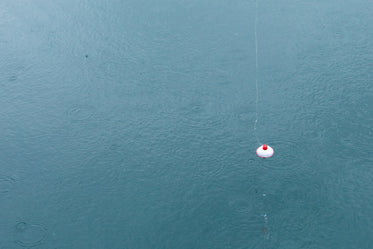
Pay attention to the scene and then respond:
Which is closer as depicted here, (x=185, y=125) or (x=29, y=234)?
(x=29, y=234)

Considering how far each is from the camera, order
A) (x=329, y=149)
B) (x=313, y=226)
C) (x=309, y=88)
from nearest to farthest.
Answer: (x=313, y=226) → (x=329, y=149) → (x=309, y=88)

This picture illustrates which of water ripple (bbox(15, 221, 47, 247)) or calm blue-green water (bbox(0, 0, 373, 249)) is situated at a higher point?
calm blue-green water (bbox(0, 0, 373, 249))

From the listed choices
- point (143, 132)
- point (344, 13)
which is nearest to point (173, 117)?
point (143, 132)

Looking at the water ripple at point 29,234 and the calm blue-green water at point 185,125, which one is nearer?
the water ripple at point 29,234

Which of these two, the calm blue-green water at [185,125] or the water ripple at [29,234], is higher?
the calm blue-green water at [185,125]

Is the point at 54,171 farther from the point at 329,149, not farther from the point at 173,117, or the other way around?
the point at 329,149

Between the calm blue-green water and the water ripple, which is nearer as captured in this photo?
the water ripple

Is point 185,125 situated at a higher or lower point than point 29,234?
higher

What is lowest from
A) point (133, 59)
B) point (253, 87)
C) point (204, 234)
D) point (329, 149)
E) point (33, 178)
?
point (204, 234)
